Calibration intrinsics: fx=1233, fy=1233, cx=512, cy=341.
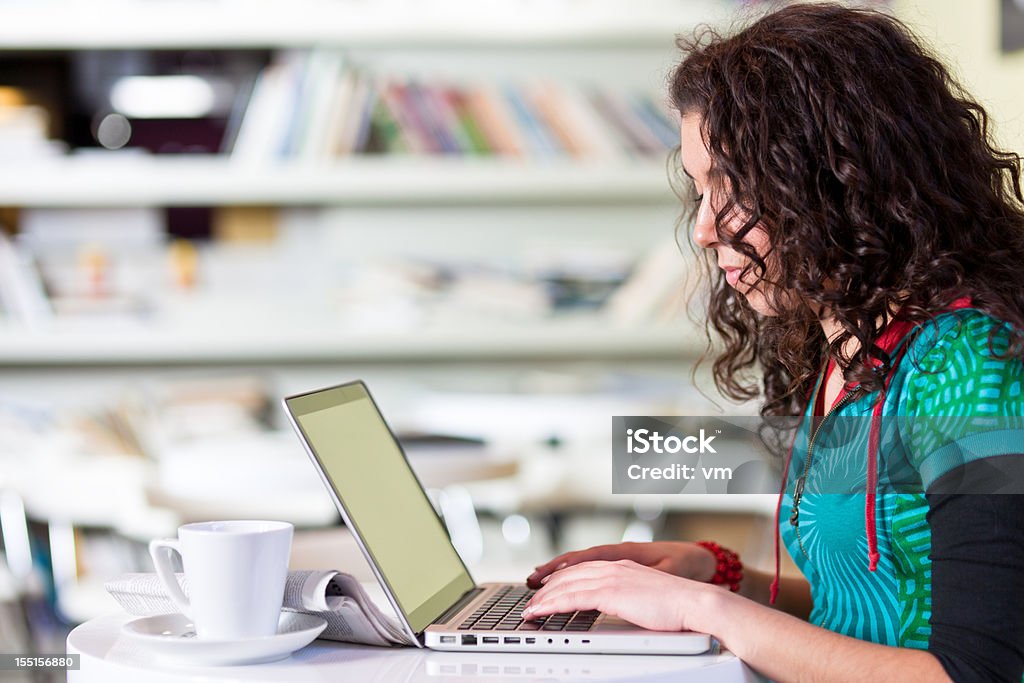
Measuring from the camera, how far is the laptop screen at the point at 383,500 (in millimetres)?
993

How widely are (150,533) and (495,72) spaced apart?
1556mm

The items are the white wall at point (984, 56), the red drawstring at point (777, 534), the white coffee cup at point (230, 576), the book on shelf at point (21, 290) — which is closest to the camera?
the white coffee cup at point (230, 576)

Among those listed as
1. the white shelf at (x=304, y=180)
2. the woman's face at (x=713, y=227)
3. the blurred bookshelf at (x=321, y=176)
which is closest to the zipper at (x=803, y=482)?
the woman's face at (x=713, y=227)

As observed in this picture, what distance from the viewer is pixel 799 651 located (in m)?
0.93

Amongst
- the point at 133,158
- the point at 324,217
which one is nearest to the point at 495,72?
the point at 324,217

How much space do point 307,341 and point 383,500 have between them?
7.04 feet

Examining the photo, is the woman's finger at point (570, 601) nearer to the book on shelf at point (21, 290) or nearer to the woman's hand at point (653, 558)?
the woman's hand at point (653, 558)

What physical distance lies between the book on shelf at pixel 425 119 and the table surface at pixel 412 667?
2.34m

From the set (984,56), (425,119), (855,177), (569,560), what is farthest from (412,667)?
(425,119)

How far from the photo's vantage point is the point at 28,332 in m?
3.17

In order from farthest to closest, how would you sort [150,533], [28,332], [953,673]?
1. [28,332]
2. [150,533]
3. [953,673]

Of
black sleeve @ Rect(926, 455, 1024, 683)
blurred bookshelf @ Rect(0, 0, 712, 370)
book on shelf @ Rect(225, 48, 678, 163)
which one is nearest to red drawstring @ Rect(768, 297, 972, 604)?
black sleeve @ Rect(926, 455, 1024, 683)

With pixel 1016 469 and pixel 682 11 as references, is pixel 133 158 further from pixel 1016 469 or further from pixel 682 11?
pixel 1016 469

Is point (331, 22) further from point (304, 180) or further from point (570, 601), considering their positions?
point (570, 601)
